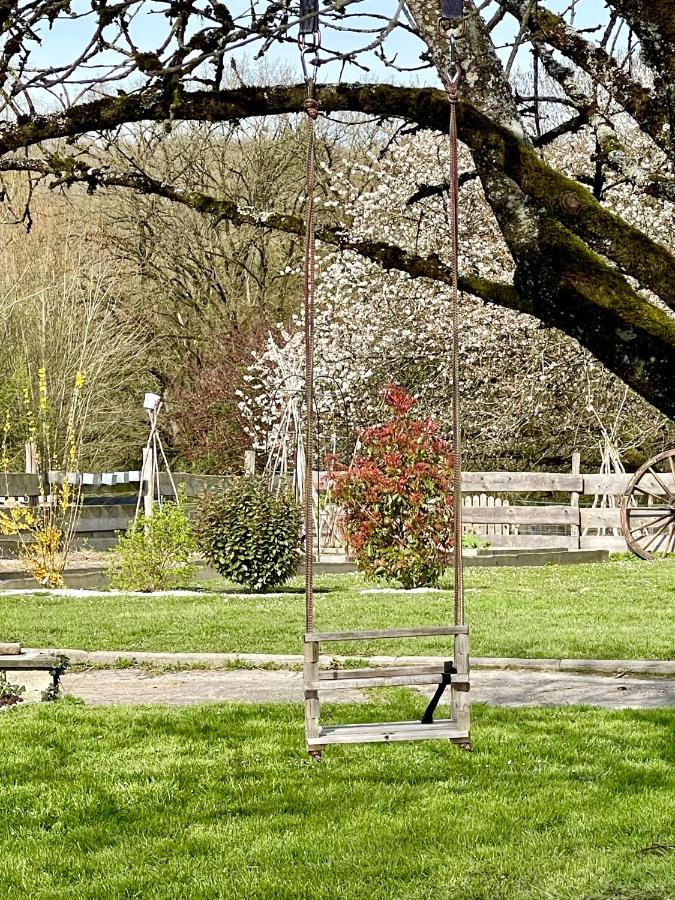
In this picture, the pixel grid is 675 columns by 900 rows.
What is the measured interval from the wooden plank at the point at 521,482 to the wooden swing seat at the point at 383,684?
1296 centimetres

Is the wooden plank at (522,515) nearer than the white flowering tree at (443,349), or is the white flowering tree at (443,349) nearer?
the wooden plank at (522,515)

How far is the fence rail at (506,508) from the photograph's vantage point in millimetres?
17234

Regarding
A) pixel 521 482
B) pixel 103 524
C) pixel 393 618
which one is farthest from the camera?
pixel 103 524

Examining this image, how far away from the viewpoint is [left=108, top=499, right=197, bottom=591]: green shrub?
14.3 metres

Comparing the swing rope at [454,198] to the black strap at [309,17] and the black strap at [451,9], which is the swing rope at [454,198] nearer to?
the black strap at [451,9]

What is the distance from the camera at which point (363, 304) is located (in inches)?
861

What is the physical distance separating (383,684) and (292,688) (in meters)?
3.52

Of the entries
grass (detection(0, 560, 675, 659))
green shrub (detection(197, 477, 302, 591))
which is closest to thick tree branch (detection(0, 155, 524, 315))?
grass (detection(0, 560, 675, 659))

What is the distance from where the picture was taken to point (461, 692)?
4.95 metres

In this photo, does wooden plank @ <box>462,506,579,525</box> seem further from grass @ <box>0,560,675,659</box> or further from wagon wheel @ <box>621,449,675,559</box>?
grass @ <box>0,560,675,659</box>

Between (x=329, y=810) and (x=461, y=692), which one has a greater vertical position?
(x=461, y=692)

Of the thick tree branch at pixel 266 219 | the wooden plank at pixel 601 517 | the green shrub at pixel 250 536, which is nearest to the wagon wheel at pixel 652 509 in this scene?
the wooden plank at pixel 601 517

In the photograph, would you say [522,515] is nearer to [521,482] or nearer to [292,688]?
[521,482]

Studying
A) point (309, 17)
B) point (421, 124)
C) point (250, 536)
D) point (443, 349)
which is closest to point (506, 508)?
point (443, 349)
